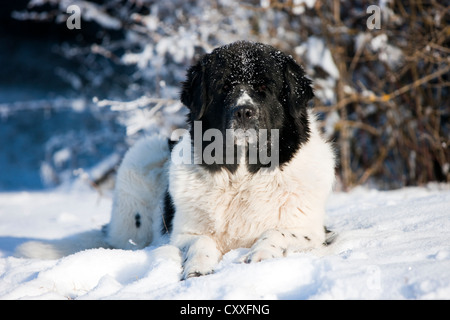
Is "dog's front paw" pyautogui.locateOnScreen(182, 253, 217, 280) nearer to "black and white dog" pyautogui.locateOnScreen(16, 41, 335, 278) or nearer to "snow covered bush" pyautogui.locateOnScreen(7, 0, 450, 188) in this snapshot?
"black and white dog" pyautogui.locateOnScreen(16, 41, 335, 278)

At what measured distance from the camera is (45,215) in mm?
5727

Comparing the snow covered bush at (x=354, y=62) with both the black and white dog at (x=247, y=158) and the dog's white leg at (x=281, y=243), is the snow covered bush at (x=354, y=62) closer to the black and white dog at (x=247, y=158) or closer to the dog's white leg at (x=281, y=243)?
the black and white dog at (x=247, y=158)

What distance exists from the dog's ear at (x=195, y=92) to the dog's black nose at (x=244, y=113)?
1.25ft

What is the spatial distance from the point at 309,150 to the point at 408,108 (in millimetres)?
3691

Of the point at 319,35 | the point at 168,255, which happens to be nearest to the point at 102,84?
the point at 319,35

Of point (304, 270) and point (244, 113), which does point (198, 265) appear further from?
point (244, 113)

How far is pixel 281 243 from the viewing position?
99.2 inches

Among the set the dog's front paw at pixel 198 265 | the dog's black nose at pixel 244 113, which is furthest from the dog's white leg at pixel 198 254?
the dog's black nose at pixel 244 113

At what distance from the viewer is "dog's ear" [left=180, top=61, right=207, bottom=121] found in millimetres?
3039

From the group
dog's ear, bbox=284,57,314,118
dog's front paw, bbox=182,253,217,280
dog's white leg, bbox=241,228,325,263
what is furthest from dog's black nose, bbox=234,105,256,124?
dog's front paw, bbox=182,253,217,280

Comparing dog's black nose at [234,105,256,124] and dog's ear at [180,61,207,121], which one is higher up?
dog's ear at [180,61,207,121]

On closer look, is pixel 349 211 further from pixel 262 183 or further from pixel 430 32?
pixel 430 32

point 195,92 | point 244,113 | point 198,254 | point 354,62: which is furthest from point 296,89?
point 354,62

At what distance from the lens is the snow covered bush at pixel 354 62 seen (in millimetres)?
5551
